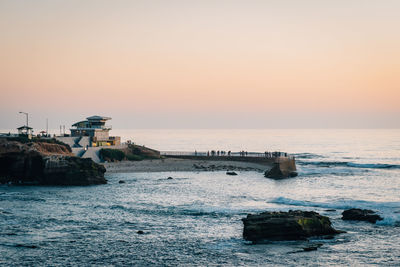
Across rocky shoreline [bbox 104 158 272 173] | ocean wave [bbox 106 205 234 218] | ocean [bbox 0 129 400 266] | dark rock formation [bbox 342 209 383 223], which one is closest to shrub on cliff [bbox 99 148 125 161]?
rocky shoreline [bbox 104 158 272 173]

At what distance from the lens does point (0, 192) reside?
60438 mm

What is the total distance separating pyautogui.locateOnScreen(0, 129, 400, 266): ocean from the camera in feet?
99.9

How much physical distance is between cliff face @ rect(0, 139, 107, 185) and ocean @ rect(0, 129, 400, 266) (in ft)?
11.8

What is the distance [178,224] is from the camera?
134 feet

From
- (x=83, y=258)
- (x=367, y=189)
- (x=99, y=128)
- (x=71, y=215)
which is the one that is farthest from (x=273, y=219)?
(x=99, y=128)

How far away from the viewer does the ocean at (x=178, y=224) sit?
1198 inches

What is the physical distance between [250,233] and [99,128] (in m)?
87.1

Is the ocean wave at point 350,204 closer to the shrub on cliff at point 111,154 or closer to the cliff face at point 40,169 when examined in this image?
the cliff face at point 40,169

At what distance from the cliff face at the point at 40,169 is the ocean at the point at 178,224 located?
142 inches

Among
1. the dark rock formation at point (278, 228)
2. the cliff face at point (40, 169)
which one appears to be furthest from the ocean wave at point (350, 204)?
the cliff face at point (40, 169)

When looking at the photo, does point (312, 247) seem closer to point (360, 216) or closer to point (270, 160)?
point (360, 216)

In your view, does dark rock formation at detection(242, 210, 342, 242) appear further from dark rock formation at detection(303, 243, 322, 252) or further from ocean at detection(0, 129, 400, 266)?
dark rock formation at detection(303, 243, 322, 252)

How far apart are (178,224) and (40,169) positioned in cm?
3967

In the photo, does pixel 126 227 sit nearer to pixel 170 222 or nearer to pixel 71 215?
pixel 170 222
